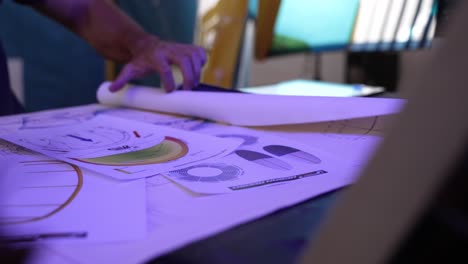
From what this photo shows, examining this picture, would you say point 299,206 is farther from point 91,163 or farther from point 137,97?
point 137,97

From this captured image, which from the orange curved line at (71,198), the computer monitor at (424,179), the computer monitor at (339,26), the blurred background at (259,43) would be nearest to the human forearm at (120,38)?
the blurred background at (259,43)

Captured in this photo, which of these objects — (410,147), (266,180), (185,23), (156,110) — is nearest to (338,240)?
(410,147)

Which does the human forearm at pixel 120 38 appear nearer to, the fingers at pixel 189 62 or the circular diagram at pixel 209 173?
the fingers at pixel 189 62

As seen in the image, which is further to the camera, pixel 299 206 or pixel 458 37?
pixel 299 206

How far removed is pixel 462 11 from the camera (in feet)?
0.36

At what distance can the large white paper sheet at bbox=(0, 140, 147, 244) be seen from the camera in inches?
8.2

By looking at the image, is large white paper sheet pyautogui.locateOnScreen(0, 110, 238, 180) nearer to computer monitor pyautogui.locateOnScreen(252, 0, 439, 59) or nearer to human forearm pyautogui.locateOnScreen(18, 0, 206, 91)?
human forearm pyautogui.locateOnScreen(18, 0, 206, 91)

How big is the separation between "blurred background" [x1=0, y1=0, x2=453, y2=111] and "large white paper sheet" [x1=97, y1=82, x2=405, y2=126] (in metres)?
0.21

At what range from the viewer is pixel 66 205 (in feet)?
0.81

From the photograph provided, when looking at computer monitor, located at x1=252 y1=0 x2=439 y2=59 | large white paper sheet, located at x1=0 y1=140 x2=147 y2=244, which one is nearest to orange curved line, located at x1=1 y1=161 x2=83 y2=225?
large white paper sheet, located at x1=0 y1=140 x2=147 y2=244

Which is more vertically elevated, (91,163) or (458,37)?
(458,37)

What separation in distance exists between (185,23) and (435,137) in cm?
144

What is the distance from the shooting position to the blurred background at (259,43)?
0.87 m

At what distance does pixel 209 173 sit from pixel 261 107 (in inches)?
8.2
